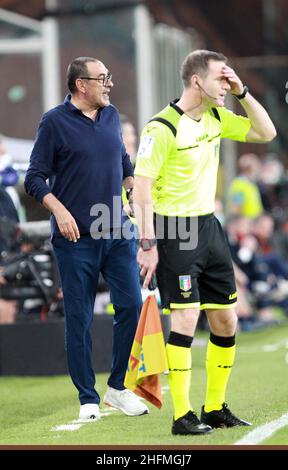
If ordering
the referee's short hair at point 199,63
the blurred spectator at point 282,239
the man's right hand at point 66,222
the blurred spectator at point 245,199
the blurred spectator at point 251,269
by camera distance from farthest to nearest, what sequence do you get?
the blurred spectator at point 282,239 < the blurred spectator at point 245,199 < the blurred spectator at point 251,269 < the man's right hand at point 66,222 < the referee's short hair at point 199,63

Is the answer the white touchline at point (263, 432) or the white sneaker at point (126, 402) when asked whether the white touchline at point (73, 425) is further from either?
the white touchline at point (263, 432)

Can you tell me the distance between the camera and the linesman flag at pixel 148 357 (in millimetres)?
7141

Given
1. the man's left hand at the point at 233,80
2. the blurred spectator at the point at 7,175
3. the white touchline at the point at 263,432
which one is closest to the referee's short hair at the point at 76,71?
the man's left hand at the point at 233,80

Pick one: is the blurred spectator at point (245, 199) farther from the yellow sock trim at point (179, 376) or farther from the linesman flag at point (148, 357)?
the yellow sock trim at point (179, 376)

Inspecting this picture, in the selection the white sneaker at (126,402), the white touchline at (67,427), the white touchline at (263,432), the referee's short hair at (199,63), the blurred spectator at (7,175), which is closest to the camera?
the white touchline at (263,432)

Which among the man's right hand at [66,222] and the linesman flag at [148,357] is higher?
the man's right hand at [66,222]

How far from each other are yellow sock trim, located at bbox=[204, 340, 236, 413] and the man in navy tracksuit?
33.5 inches

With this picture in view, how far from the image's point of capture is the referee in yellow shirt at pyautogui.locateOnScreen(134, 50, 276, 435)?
6.87 metres

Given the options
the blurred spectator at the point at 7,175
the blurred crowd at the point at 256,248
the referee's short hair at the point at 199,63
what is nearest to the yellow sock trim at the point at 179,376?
the referee's short hair at the point at 199,63

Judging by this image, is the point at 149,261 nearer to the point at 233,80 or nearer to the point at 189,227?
the point at 189,227

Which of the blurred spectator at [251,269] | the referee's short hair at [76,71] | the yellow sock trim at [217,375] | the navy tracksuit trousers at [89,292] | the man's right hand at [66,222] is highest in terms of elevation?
the referee's short hair at [76,71]

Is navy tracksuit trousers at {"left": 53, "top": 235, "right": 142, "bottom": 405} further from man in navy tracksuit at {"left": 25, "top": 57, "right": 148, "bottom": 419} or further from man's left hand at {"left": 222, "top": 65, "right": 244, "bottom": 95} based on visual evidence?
man's left hand at {"left": 222, "top": 65, "right": 244, "bottom": 95}

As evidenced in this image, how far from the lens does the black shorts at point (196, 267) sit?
691cm

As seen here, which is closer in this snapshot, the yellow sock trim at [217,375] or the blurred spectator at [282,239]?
the yellow sock trim at [217,375]
